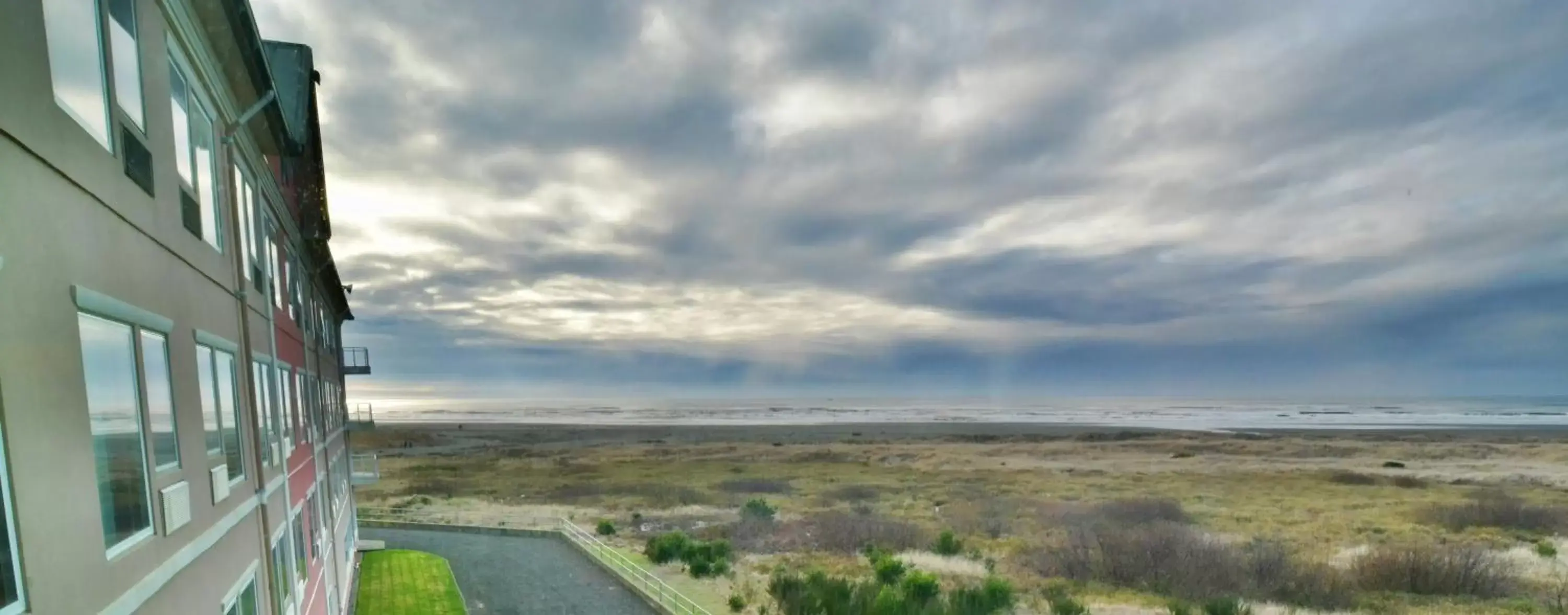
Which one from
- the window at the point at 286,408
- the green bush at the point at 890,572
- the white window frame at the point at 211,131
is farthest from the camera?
the green bush at the point at 890,572

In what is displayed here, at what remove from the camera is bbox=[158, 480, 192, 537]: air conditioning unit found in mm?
4836

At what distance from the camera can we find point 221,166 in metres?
7.32

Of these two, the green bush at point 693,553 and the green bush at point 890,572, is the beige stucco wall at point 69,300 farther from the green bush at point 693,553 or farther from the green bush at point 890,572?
the green bush at point 693,553

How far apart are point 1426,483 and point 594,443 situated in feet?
259

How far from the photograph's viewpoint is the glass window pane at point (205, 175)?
6543 mm

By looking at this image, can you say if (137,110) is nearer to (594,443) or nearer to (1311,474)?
(1311,474)

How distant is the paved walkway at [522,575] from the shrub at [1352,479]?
152ft

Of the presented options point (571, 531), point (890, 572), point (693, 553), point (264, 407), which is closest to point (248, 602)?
point (264, 407)

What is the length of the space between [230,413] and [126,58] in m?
3.80

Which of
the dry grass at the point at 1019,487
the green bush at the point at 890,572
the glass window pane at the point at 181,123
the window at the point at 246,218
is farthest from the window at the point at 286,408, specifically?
the dry grass at the point at 1019,487

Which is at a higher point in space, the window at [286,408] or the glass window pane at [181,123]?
the glass window pane at [181,123]

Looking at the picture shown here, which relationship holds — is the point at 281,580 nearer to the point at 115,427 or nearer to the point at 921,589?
the point at 115,427

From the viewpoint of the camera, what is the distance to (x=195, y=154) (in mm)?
6547

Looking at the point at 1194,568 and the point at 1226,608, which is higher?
the point at 1226,608
